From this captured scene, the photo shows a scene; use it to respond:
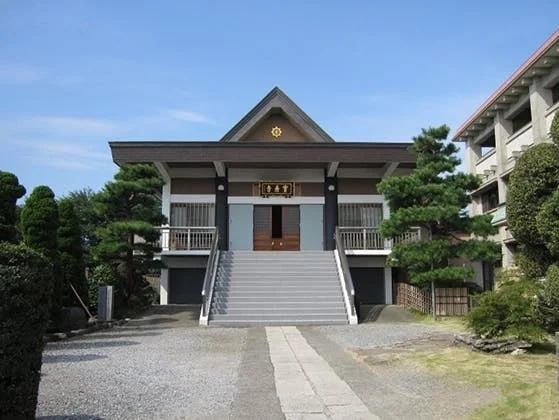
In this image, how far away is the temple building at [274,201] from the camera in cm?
1961

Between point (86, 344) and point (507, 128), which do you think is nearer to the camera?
point (86, 344)

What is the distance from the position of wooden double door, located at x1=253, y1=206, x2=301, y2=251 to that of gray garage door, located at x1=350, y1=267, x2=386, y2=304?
273 cm

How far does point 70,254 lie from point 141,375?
8425 mm

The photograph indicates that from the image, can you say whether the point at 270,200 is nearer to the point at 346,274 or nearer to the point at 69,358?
the point at 346,274

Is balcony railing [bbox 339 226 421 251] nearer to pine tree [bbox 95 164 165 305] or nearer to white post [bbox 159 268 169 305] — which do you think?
white post [bbox 159 268 169 305]

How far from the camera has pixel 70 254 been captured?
15.1 m

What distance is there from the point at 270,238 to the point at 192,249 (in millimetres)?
3334

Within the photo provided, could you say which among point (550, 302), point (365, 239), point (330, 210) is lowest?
point (550, 302)

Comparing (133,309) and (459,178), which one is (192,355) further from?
(459,178)

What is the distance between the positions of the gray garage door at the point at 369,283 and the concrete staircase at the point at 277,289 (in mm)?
2249

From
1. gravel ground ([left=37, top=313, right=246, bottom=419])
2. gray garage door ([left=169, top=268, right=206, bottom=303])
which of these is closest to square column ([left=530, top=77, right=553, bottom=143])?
gravel ground ([left=37, top=313, right=246, bottom=419])

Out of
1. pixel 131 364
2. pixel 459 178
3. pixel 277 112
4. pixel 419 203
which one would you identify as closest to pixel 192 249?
pixel 277 112

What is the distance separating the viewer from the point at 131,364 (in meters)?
8.73

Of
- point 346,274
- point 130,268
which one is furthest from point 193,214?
point 346,274
